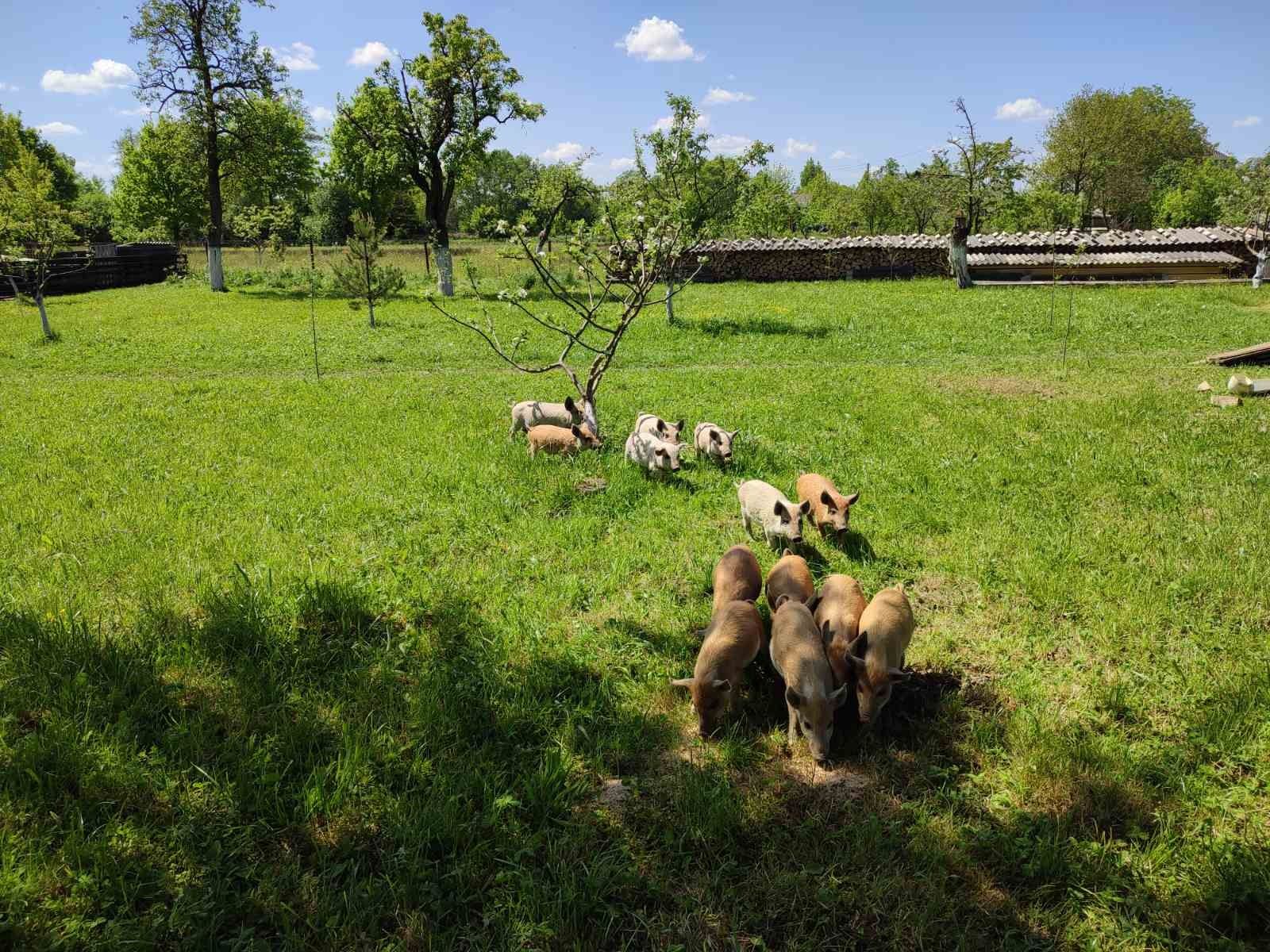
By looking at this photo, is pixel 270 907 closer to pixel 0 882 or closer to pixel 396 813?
pixel 396 813

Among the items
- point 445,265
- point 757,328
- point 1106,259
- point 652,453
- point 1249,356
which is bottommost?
point 652,453

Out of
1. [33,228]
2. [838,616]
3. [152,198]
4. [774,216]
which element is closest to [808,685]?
[838,616]

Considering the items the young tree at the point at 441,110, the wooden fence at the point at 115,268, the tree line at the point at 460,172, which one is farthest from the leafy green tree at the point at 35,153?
the young tree at the point at 441,110

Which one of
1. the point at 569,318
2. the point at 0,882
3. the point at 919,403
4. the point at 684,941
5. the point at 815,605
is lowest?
the point at 684,941

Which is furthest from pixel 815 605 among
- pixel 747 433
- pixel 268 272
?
pixel 268 272

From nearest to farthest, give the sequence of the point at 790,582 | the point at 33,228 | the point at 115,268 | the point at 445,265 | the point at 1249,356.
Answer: the point at 790,582
the point at 1249,356
the point at 33,228
the point at 445,265
the point at 115,268

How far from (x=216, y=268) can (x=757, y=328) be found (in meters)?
26.2

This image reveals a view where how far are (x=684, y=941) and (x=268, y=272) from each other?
40.1 m

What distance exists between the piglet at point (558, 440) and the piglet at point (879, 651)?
18.1ft

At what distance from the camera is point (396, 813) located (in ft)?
12.0

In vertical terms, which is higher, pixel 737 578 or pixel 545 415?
pixel 545 415

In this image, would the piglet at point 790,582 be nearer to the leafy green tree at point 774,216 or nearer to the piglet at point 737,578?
the piglet at point 737,578

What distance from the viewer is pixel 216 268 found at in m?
32.7

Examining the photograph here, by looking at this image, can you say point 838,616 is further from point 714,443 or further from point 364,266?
point 364,266
